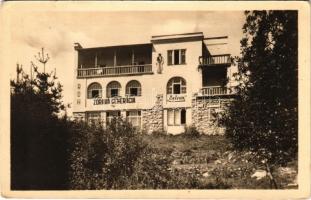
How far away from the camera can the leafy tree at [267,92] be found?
5.50 meters

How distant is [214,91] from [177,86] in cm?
40

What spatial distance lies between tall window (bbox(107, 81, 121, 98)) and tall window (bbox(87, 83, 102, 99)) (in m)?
0.10

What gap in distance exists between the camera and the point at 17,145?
5.56 meters

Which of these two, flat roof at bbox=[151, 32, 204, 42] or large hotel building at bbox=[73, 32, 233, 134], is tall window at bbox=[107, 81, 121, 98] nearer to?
large hotel building at bbox=[73, 32, 233, 134]

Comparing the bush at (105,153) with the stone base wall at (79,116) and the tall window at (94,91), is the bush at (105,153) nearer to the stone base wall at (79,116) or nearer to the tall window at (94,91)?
the stone base wall at (79,116)

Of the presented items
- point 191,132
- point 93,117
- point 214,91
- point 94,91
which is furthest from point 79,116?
point 214,91

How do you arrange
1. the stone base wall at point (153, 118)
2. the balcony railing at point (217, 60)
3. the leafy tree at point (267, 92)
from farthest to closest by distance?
the stone base wall at point (153, 118), the balcony railing at point (217, 60), the leafy tree at point (267, 92)

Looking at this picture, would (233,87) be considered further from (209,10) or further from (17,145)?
(17,145)

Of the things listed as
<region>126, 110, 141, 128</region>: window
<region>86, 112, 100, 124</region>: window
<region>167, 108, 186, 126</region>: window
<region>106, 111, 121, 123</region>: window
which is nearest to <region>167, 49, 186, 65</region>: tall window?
<region>167, 108, 186, 126</region>: window

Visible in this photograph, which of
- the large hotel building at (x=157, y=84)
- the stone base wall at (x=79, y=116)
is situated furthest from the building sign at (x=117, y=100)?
the stone base wall at (x=79, y=116)

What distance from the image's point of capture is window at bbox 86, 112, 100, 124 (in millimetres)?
5779

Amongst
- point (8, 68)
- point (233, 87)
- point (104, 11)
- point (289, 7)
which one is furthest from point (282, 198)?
point (8, 68)

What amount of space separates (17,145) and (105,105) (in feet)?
3.35

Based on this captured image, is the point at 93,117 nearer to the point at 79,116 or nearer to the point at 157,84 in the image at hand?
the point at 79,116
